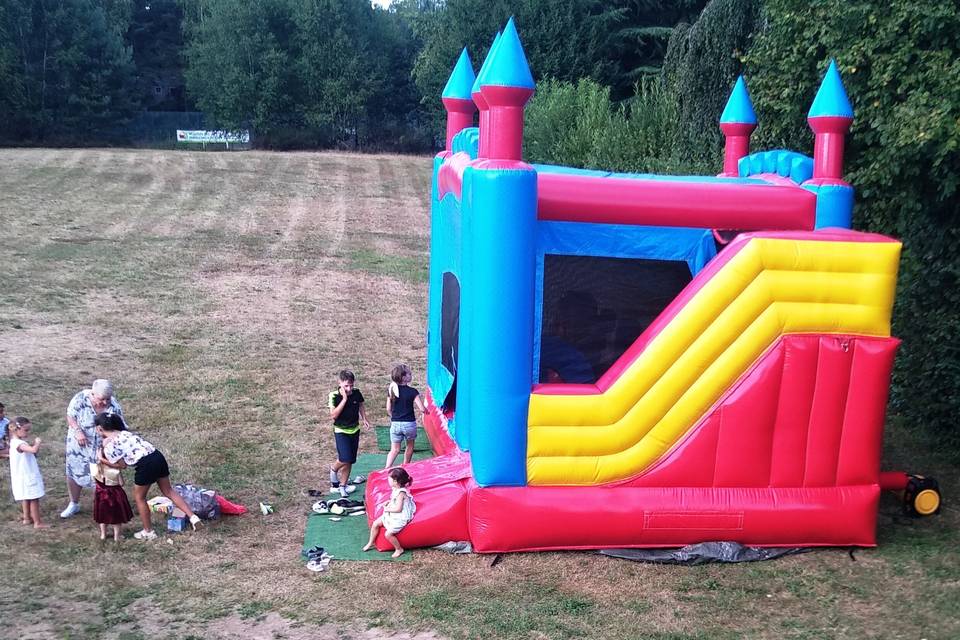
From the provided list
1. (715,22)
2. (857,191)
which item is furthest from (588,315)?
(715,22)

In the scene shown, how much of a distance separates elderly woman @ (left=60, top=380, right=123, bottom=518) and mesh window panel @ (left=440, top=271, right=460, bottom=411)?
107 inches

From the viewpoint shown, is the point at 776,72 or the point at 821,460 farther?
the point at 776,72

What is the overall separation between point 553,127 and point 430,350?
50.1ft

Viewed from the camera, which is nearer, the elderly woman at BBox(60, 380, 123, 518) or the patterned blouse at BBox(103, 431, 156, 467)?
the patterned blouse at BBox(103, 431, 156, 467)

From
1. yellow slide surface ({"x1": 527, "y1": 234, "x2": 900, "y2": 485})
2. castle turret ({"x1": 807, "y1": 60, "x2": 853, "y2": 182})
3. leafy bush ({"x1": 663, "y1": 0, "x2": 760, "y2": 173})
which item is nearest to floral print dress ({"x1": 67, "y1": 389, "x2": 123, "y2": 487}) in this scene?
yellow slide surface ({"x1": 527, "y1": 234, "x2": 900, "y2": 485})

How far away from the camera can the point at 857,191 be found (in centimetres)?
1018

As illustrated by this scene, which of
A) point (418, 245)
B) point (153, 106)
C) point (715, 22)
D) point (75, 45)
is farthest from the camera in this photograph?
point (153, 106)

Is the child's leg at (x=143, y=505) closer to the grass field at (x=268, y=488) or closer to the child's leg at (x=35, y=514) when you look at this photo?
the grass field at (x=268, y=488)

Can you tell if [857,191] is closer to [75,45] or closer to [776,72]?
[776,72]

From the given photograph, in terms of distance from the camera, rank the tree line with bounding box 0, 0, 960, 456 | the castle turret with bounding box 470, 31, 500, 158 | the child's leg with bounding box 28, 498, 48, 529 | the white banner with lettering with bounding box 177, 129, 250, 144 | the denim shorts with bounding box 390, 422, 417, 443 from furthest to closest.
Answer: the white banner with lettering with bounding box 177, 129, 250, 144, the tree line with bounding box 0, 0, 960, 456, the denim shorts with bounding box 390, 422, 417, 443, the child's leg with bounding box 28, 498, 48, 529, the castle turret with bounding box 470, 31, 500, 158

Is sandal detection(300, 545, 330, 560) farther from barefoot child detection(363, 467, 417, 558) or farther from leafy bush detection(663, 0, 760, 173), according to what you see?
leafy bush detection(663, 0, 760, 173)

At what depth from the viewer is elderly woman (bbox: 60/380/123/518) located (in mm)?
7262

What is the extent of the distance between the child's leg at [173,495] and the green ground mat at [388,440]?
247 cm

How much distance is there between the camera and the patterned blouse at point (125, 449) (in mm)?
6785
